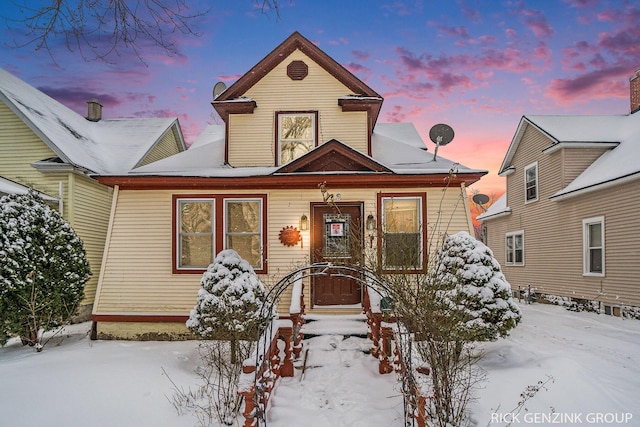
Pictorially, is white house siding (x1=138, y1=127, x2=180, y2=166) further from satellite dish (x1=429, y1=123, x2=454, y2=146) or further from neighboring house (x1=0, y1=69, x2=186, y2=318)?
satellite dish (x1=429, y1=123, x2=454, y2=146)

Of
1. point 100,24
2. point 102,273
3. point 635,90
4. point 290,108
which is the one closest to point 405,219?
point 290,108

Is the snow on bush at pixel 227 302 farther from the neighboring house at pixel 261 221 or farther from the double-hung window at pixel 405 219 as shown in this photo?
the double-hung window at pixel 405 219

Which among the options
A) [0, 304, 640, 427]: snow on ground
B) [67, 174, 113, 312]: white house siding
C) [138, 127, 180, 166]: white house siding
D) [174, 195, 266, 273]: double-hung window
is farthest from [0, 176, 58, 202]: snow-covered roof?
[174, 195, 266, 273]: double-hung window

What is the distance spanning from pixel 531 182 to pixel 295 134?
36.4ft

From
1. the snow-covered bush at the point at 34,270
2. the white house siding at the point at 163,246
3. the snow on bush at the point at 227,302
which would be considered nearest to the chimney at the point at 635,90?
the white house siding at the point at 163,246

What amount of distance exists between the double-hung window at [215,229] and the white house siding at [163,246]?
201mm

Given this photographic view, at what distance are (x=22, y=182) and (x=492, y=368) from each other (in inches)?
532

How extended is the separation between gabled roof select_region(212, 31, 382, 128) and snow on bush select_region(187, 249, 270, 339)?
4.84 metres

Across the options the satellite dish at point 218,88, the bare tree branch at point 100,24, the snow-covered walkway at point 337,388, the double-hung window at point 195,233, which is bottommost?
the snow-covered walkway at point 337,388

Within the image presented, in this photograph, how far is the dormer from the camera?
34.4 ft

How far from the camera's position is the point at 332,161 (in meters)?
9.39

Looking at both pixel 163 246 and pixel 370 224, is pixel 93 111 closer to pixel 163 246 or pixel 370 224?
pixel 163 246

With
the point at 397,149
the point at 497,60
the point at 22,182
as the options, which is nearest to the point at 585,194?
the point at 497,60

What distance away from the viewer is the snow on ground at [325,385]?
495cm
